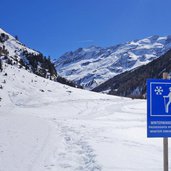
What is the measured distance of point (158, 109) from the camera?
6.21 m

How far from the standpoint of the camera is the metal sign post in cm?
617

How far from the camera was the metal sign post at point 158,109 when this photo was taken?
617 cm

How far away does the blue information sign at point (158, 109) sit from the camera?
617 centimetres

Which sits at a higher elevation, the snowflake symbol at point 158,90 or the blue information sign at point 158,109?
the snowflake symbol at point 158,90

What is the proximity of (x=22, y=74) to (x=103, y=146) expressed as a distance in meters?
45.2

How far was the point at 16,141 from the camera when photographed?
14.7m

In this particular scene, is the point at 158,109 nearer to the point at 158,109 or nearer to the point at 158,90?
the point at 158,109

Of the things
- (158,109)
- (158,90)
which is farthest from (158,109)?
(158,90)

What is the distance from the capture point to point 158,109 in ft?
20.4

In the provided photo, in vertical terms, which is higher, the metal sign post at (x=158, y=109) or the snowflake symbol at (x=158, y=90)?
the snowflake symbol at (x=158, y=90)

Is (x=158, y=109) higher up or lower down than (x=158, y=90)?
lower down

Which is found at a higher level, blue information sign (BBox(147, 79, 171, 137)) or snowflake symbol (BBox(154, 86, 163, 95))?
snowflake symbol (BBox(154, 86, 163, 95))

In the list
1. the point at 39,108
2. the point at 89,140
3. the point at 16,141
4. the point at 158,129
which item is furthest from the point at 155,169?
the point at 39,108

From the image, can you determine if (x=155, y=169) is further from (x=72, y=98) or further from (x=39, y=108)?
(x=72, y=98)
